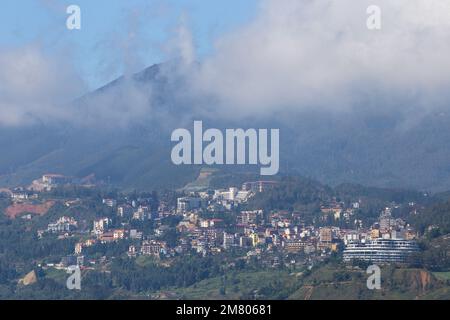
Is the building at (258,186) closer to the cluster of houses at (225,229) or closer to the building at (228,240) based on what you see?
the cluster of houses at (225,229)

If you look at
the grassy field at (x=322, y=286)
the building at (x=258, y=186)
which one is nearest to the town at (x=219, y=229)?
the building at (x=258, y=186)

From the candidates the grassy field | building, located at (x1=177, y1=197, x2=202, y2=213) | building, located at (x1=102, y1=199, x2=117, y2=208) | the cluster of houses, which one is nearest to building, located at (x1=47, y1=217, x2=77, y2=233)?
the cluster of houses

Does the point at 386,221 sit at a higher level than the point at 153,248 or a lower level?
higher

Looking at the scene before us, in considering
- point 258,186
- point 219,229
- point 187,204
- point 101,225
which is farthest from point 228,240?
point 258,186

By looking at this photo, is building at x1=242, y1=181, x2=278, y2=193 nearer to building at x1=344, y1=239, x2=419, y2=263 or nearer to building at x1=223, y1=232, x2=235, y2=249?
building at x1=223, y1=232, x2=235, y2=249

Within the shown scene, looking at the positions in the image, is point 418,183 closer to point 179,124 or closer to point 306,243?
point 306,243

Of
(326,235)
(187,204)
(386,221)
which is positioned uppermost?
(187,204)

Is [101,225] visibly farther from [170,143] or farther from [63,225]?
[170,143]
